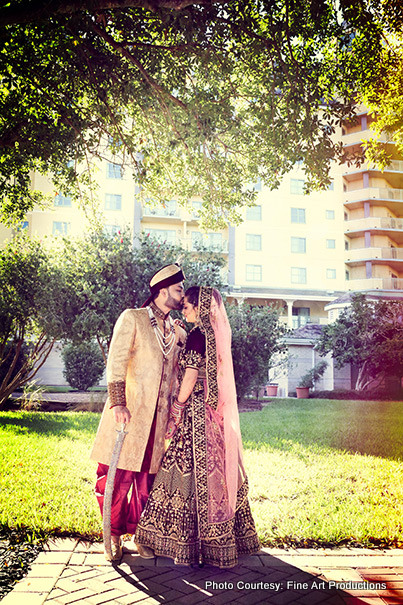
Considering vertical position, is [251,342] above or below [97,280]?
below

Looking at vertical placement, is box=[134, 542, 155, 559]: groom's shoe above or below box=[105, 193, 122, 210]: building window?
below

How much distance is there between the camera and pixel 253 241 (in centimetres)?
3803

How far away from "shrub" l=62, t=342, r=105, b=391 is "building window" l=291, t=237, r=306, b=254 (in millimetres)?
21880

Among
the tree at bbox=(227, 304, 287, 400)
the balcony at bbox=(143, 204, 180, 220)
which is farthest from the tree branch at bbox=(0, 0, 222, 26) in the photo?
the balcony at bbox=(143, 204, 180, 220)

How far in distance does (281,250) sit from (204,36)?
3292cm

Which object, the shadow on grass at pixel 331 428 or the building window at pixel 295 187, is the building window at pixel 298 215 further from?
the shadow on grass at pixel 331 428

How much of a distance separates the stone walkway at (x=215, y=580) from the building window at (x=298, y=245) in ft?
117

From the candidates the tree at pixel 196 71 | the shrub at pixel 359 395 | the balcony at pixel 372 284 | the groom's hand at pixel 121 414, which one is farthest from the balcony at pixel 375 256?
the groom's hand at pixel 121 414

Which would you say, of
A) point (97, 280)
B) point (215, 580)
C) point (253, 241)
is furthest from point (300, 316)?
point (215, 580)

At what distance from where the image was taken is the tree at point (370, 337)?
20438 millimetres

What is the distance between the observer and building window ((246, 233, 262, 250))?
3778 centimetres

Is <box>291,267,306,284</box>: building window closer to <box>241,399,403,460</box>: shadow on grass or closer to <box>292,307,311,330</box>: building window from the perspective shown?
<box>292,307,311,330</box>: building window

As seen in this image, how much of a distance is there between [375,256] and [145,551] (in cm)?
3876

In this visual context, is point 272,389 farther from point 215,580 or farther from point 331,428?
point 215,580
